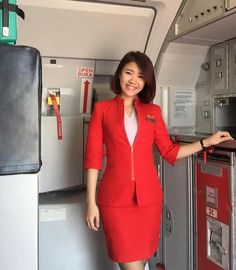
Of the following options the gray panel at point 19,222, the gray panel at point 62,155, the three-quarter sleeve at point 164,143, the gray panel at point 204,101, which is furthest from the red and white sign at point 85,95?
the gray panel at point 19,222

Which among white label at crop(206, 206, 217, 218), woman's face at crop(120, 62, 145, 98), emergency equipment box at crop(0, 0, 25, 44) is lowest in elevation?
white label at crop(206, 206, 217, 218)

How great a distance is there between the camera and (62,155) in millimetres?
2244

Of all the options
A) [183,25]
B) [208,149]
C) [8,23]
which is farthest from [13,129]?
[183,25]

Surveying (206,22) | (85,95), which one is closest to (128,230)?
(85,95)

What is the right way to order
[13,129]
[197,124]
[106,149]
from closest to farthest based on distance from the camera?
[13,129], [106,149], [197,124]

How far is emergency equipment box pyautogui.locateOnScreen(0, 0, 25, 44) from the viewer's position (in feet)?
4.21

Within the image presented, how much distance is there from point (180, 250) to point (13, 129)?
1.43 m

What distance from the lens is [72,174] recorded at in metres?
2.30

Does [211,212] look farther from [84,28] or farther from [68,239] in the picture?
[84,28]

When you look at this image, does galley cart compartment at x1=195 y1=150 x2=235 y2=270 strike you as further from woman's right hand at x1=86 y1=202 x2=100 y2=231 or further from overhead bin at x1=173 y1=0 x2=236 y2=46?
overhead bin at x1=173 y1=0 x2=236 y2=46

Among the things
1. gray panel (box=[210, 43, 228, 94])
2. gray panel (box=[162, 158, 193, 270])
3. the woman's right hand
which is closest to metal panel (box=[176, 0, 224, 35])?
gray panel (box=[210, 43, 228, 94])

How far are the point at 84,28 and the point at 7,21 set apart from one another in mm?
959

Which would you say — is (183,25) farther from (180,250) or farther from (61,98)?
(180,250)

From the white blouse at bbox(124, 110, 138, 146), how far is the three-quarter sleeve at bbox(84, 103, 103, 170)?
14 cm
